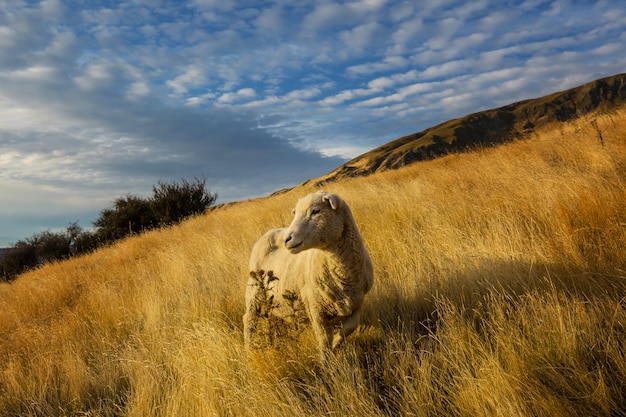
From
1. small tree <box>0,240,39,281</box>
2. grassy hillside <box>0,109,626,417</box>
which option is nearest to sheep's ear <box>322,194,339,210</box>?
grassy hillside <box>0,109,626,417</box>

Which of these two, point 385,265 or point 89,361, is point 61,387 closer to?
point 89,361

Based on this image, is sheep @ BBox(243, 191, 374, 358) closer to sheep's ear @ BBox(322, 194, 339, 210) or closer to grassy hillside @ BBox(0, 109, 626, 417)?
sheep's ear @ BBox(322, 194, 339, 210)

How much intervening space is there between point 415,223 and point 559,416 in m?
4.50

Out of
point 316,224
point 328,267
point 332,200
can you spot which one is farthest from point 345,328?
point 332,200

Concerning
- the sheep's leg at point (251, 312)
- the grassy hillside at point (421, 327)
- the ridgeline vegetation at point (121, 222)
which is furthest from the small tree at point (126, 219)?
the sheep's leg at point (251, 312)

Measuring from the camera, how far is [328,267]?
331 centimetres

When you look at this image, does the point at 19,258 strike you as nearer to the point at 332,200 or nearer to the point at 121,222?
the point at 121,222

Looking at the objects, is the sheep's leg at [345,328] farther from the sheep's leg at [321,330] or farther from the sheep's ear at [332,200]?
the sheep's ear at [332,200]

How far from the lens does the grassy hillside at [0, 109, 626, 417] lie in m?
2.87

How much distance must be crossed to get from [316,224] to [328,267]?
0.52 metres

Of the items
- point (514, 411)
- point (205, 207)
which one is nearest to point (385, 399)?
point (514, 411)

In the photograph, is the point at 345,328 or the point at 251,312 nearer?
the point at 345,328

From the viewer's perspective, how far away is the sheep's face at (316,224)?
291cm

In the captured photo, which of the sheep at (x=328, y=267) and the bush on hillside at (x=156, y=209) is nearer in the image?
the sheep at (x=328, y=267)
